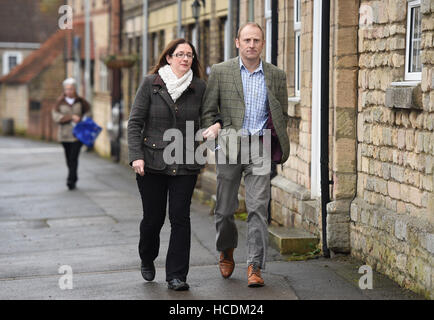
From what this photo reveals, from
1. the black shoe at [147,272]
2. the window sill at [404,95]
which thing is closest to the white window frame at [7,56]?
the black shoe at [147,272]

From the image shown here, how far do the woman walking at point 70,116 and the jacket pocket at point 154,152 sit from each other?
995 cm

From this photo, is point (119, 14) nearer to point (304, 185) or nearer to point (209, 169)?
point (209, 169)

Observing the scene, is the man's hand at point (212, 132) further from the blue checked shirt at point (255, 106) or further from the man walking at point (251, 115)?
the blue checked shirt at point (255, 106)

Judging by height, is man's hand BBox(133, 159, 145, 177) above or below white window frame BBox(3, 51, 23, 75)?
below

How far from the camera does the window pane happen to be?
25.5 feet

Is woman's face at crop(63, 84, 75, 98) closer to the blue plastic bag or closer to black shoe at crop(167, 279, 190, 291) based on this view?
the blue plastic bag

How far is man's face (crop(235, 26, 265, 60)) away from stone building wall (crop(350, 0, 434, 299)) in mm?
1237

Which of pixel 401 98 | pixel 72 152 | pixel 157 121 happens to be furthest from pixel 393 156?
pixel 72 152

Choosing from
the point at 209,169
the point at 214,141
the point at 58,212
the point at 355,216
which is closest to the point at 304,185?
the point at 355,216

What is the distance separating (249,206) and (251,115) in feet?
2.43

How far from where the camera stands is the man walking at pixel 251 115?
7.59 m

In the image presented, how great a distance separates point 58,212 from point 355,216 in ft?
A: 22.4

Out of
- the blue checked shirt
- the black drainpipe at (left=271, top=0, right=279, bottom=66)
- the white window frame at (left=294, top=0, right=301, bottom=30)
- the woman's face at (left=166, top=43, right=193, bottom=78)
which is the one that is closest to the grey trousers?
the blue checked shirt

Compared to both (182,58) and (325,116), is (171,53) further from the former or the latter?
(325,116)
